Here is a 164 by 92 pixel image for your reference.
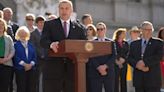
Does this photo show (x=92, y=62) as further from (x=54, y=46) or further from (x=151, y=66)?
(x=54, y=46)

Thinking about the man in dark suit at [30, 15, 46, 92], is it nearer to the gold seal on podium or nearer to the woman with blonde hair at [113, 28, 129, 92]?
the woman with blonde hair at [113, 28, 129, 92]

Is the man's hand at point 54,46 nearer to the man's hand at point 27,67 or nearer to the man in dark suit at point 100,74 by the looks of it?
the man in dark suit at point 100,74

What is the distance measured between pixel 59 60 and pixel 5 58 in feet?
6.67

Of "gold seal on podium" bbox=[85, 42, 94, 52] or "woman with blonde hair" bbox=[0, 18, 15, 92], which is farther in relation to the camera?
"woman with blonde hair" bbox=[0, 18, 15, 92]

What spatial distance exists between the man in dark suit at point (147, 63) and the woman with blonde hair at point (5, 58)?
2245mm

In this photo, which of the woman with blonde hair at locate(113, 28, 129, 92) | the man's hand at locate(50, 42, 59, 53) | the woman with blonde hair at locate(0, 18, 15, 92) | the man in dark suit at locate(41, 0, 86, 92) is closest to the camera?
the man's hand at locate(50, 42, 59, 53)

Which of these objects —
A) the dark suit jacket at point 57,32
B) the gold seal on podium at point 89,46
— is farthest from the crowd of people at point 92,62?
the gold seal on podium at point 89,46

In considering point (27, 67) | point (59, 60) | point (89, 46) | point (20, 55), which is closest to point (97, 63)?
point (27, 67)

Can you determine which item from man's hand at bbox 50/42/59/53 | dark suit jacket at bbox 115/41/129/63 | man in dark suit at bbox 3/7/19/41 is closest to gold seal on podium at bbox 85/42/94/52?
man's hand at bbox 50/42/59/53

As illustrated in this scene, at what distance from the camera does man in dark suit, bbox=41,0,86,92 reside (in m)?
6.45

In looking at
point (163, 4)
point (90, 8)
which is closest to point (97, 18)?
point (90, 8)

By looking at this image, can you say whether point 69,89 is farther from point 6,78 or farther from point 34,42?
point 34,42

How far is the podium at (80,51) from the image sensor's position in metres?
5.79

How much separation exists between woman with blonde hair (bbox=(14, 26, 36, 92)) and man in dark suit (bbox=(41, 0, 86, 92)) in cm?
206
